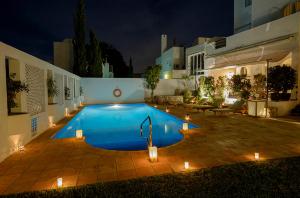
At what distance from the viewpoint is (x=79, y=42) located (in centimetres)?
2441

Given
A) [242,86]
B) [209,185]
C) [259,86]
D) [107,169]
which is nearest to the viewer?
[209,185]

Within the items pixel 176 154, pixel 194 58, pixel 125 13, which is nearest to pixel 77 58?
pixel 125 13

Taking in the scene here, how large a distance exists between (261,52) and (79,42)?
2000 centimetres

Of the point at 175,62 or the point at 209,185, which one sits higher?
the point at 175,62

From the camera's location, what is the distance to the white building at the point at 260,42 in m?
12.7

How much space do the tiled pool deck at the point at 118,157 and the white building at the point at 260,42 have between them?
22.7 feet

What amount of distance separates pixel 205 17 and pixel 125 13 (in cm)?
1516

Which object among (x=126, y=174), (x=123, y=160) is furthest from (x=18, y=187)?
(x=123, y=160)

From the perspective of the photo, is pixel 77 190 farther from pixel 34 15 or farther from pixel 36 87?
pixel 34 15

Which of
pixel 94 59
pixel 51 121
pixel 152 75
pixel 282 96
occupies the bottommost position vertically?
pixel 51 121

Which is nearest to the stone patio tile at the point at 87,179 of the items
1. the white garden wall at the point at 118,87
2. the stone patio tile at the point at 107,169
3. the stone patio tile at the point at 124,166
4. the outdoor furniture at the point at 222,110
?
the stone patio tile at the point at 107,169

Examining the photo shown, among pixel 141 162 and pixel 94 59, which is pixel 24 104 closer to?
Answer: pixel 141 162

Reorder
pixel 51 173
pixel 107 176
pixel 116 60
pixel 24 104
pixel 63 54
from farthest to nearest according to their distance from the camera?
pixel 116 60, pixel 63 54, pixel 24 104, pixel 51 173, pixel 107 176

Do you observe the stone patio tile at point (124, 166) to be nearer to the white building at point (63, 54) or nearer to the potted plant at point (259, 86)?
the potted plant at point (259, 86)
